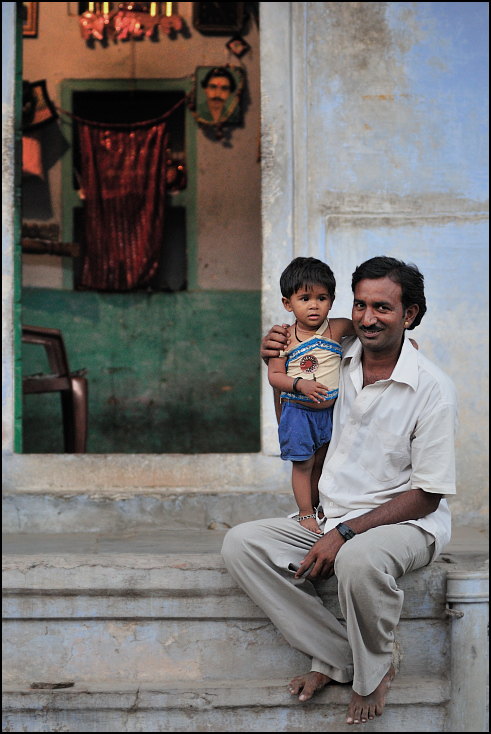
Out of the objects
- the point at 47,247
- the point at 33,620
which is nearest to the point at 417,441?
the point at 33,620

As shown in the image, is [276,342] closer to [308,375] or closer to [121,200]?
[308,375]

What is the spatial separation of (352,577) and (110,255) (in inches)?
185

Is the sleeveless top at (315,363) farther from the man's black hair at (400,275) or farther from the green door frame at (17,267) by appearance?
the green door frame at (17,267)

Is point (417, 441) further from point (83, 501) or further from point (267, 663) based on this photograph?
point (83, 501)

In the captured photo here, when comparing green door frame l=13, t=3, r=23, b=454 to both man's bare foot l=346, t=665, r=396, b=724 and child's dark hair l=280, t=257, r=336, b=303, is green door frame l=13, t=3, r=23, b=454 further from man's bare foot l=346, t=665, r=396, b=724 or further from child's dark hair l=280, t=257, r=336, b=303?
man's bare foot l=346, t=665, r=396, b=724

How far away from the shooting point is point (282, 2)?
168 inches

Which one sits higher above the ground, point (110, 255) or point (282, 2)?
point (282, 2)

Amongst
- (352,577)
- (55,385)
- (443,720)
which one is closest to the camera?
(352,577)

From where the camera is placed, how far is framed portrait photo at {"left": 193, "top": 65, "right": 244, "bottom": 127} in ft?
22.0

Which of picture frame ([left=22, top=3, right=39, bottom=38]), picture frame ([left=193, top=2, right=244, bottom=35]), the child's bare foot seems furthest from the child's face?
picture frame ([left=22, top=3, right=39, bottom=38])

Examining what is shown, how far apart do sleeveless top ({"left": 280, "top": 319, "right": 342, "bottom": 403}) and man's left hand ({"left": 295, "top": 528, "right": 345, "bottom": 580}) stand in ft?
1.74

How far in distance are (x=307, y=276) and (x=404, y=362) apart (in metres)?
0.50

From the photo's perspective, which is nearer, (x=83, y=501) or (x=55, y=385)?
(x=83, y=501)

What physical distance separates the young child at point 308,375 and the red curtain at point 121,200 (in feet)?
12.8
